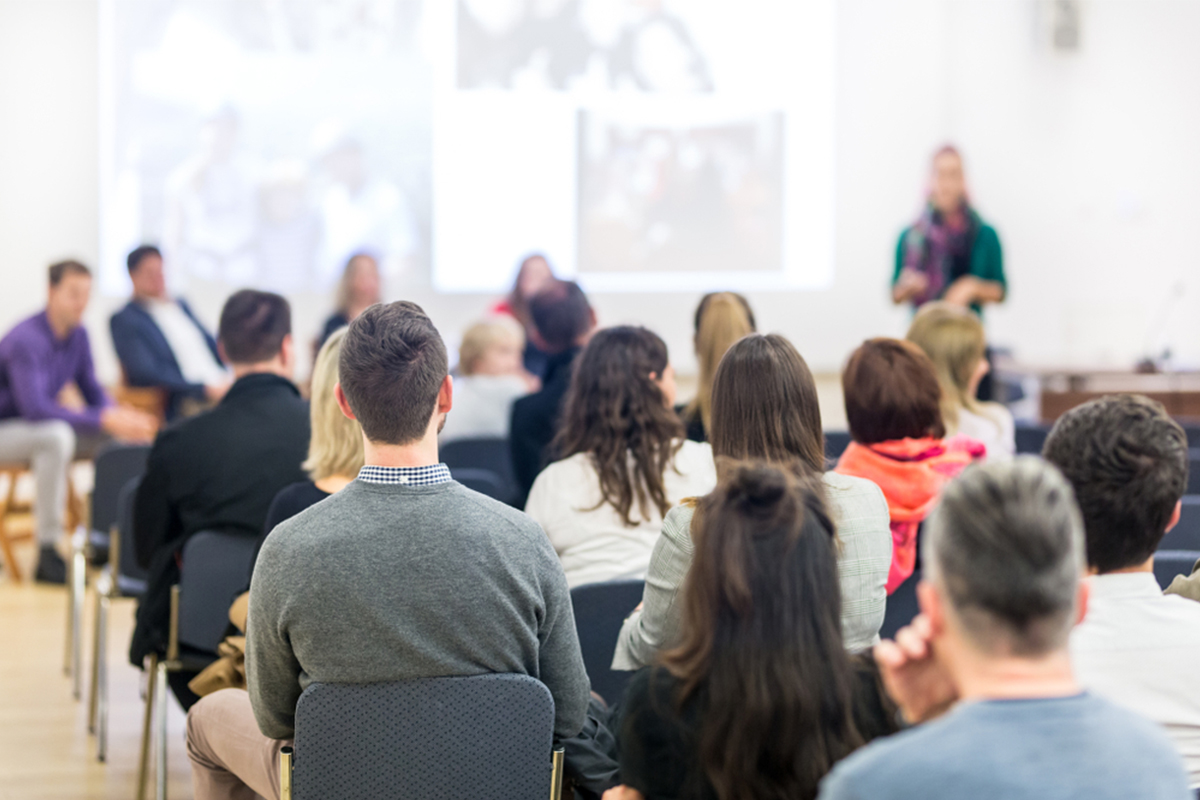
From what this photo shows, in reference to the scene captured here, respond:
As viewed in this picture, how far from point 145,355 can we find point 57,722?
244 cm

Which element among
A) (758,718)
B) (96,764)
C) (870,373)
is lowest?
(96,764)

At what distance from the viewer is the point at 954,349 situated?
3291 mm

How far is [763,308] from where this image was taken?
290 inches

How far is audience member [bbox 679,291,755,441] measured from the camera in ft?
10.6

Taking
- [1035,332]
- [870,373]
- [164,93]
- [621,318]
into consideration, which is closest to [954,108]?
[1035,332]

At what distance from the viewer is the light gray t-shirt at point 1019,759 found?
0.89 meters

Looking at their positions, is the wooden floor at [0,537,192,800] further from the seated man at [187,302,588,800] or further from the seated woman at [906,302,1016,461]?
the seated woman at [906,302,1016,461]

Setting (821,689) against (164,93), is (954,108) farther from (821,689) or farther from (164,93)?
(821,689)

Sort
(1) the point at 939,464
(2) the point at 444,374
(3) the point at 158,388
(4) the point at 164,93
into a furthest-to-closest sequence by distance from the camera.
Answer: (4) the point at 164,93 → (3) the point at 158,388 → (1) the point at 939,464 → (2) the point at 444,374

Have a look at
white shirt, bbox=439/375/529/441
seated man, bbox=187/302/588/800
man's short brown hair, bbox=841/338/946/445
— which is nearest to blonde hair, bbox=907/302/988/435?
man's short brown hair, bbox=841/338/946/445

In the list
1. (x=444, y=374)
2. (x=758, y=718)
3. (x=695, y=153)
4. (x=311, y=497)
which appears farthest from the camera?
(x=695, y=153)

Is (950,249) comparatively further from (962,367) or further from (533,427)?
(533,427)

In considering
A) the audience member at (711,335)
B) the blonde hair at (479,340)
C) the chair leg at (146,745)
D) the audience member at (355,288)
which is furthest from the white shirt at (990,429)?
the audience member at (355,288)

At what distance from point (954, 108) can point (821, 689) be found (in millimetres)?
6977
